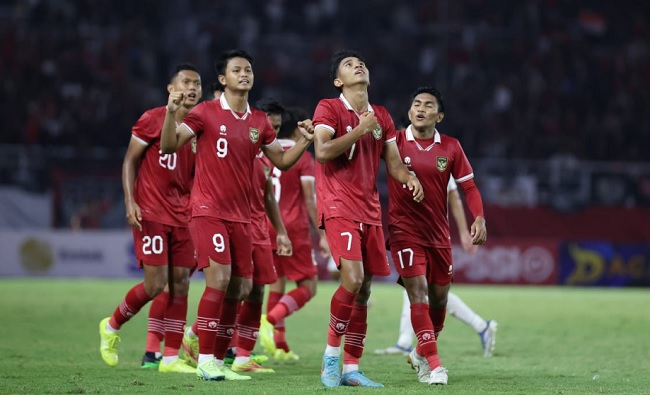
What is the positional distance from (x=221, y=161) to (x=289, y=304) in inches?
127

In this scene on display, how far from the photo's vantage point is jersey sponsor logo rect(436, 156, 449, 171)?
8953 mm

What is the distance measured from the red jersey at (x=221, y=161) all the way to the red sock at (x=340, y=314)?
1053 millimetres

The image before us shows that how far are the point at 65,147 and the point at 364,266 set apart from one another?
1985 cm

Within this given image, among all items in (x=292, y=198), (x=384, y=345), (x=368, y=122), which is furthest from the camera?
(x=384, y=345)

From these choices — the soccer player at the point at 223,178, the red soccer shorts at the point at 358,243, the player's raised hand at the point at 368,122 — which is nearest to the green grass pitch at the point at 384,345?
the soccer player at the point at 223,178

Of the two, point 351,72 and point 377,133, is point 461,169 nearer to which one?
point 377,133

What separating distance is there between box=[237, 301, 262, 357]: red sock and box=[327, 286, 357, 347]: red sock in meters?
1.64

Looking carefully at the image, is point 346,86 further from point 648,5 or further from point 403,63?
point 648,5

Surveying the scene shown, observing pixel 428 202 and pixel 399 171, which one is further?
pixel 428 202

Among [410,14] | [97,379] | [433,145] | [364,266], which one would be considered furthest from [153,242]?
[410,14]

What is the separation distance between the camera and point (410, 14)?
108 ft

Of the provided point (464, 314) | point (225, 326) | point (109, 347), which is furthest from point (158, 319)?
point (464, 314)

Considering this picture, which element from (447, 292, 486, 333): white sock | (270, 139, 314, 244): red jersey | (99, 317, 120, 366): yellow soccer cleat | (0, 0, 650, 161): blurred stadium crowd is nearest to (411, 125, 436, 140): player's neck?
(270, 139, 314, 244): red jersey

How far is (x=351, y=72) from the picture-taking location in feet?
27.3
